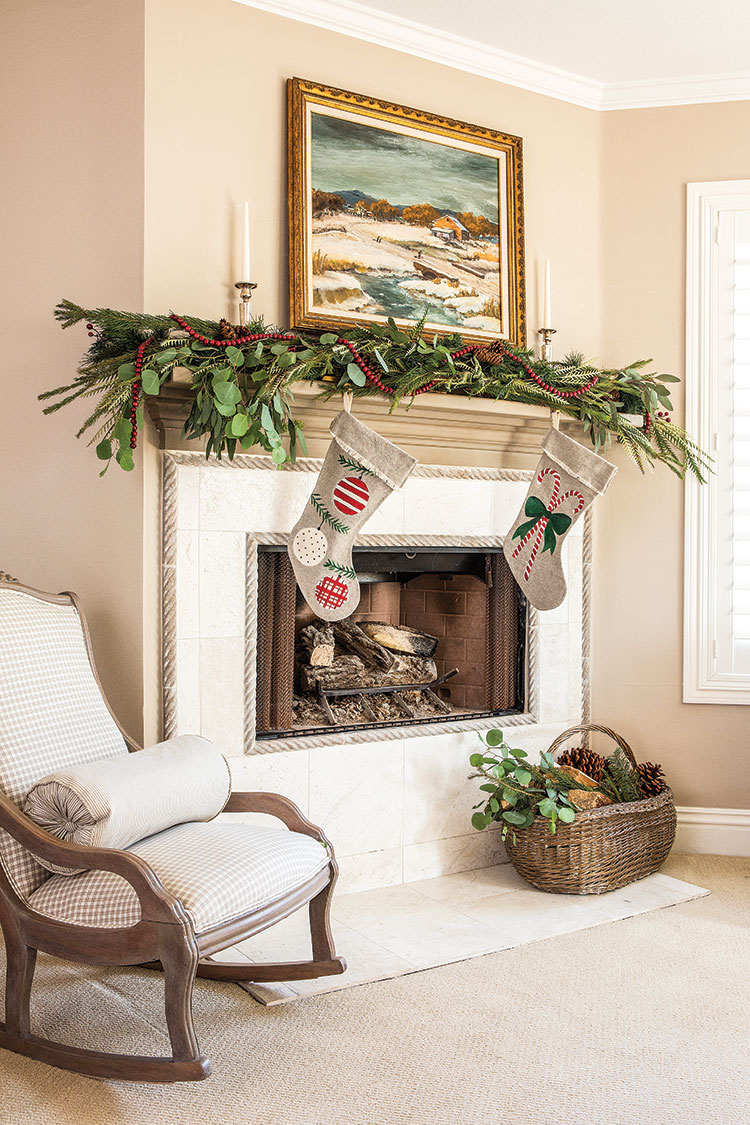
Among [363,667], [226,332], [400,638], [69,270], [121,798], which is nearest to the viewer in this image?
[121,798]

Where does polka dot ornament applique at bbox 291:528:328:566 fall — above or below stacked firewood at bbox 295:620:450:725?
above

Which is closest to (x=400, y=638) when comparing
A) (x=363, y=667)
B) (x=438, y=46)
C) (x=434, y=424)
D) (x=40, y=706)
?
(x=363, y=667)

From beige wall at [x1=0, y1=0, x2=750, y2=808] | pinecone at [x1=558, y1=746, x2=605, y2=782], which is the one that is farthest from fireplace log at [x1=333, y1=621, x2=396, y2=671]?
beige wall at [x1=0, y1=0, x2=750, y2=808]

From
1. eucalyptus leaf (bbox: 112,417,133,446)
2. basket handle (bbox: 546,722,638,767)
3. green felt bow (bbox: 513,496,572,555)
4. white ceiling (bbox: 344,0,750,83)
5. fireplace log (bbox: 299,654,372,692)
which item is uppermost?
white ceiling (bbox: 344,0,750,83)

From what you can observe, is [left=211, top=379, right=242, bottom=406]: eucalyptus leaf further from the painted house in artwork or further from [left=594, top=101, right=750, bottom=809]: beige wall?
[left=594, top=101, right=750, bottom=809]: beige wall

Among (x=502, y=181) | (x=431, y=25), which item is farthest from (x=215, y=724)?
(x=431, y=25)

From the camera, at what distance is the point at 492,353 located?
3057 mm

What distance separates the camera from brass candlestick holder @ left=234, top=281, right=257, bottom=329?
9.35 feet

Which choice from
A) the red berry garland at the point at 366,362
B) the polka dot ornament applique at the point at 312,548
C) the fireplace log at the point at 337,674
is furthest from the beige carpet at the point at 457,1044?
the red berry garland at the point at 366,362

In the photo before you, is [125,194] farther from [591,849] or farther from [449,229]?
[591,849]

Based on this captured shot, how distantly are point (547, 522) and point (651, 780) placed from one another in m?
0.97

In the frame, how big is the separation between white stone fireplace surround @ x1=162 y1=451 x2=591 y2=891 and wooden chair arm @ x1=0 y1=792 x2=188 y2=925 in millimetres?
759

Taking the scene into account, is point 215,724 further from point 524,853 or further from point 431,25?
point 431,25

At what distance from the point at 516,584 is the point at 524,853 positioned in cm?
92
